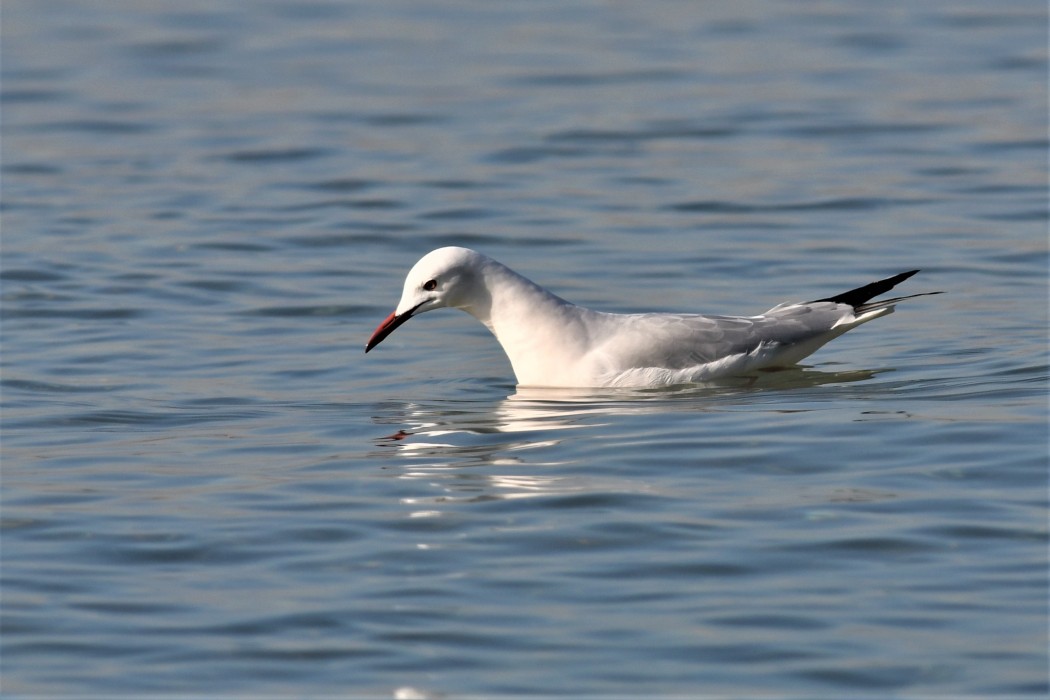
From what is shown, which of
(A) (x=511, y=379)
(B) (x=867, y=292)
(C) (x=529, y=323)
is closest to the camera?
(C) (x=529, y=323)

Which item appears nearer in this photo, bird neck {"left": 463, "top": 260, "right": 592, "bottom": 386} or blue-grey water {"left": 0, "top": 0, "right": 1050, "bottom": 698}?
blue-grey water {"left": 0, "top": 0, "right": 1050, "bottom": 698}

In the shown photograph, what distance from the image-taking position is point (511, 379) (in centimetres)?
1059

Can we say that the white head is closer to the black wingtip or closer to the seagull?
the seagull

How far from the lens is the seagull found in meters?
9.87

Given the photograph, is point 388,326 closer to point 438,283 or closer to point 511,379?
point 438,283

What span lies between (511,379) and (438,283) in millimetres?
907

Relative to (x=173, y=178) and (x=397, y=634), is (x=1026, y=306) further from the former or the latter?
(x=173, y=178)

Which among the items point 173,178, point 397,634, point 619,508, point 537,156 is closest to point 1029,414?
point 619,508

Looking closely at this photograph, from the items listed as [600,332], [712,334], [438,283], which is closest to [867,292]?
[712,334]

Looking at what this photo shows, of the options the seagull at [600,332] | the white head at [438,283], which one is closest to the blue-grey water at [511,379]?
the seagull at [600,332]

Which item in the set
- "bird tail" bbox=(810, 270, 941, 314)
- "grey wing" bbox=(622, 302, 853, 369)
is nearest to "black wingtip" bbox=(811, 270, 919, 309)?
"bird tail" bbox=(810, 270, 941, 314)

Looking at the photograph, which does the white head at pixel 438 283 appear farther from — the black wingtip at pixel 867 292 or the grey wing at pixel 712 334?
the black wingtip at pixel 867 292

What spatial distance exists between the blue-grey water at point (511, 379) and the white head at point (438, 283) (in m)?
0.45

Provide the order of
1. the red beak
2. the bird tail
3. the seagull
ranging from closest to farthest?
the seagull → the red beak → the bird tail
